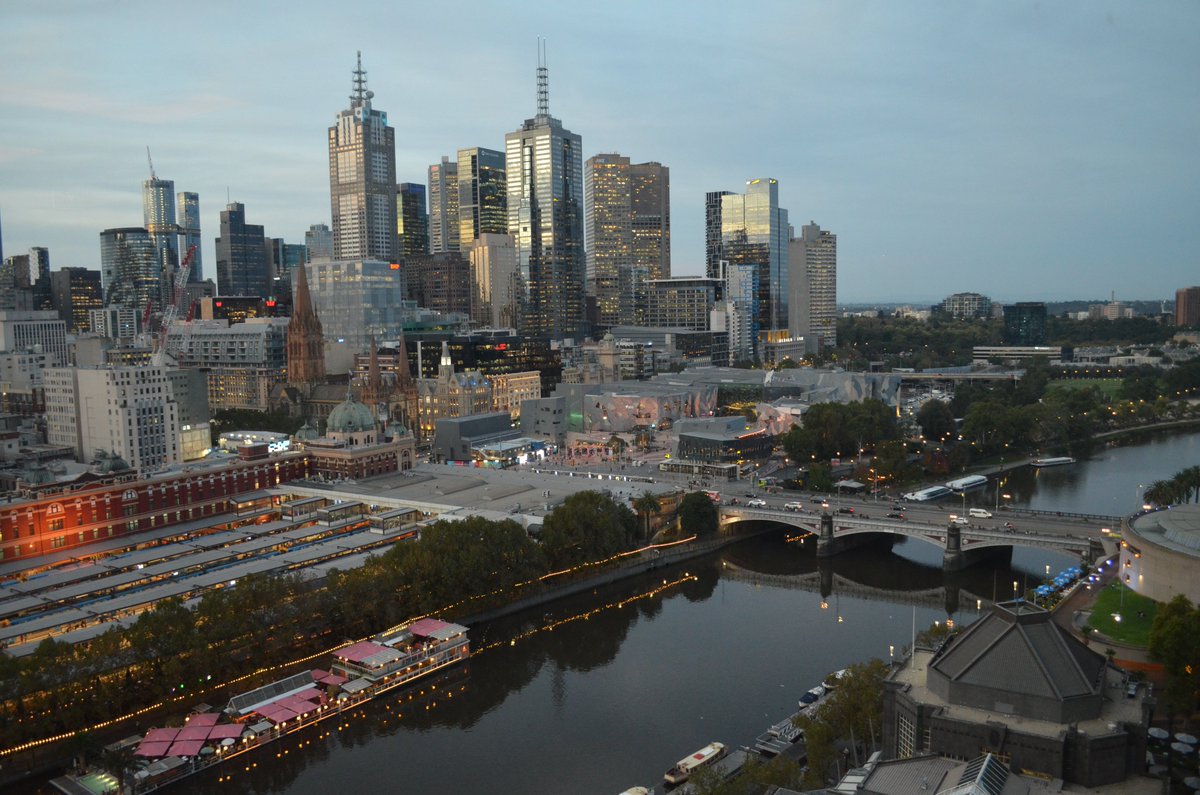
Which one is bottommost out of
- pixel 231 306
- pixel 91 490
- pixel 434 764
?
pixel 434 764

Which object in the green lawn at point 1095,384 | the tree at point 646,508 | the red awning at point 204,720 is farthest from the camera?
the green lawn at point 1095,384

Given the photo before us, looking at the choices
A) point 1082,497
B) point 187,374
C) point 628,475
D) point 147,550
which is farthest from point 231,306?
point 1082,497

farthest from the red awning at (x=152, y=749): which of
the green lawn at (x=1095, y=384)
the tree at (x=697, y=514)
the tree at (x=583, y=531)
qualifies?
the green lawn at (x=1095, y=384)

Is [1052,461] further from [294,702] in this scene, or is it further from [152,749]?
[152,749]

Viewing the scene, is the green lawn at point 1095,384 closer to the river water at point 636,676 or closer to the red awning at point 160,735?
the river water at point 636,676

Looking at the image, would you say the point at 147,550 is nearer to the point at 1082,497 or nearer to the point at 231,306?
the point at 1082,497

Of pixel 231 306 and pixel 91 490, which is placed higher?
pixel 231 306

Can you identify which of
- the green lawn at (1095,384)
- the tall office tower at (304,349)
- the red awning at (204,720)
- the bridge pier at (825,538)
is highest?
the tall office tower at (304,349)
